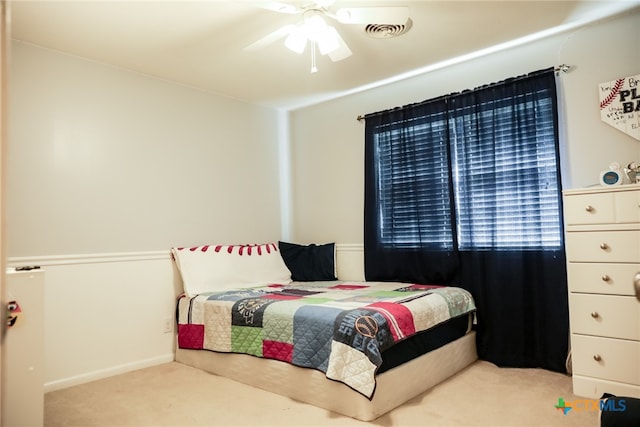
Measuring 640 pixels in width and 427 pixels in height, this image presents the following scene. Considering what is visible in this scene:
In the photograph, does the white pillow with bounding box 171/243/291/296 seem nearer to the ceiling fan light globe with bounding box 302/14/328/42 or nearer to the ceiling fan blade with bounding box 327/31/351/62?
the ceiling fan blade with bounding box 327/31/351/62

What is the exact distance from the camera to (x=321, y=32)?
2219 millimetres

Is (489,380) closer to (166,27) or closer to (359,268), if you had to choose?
(359,268)

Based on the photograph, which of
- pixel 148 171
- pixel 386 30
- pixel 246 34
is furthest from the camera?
pixel 148 171

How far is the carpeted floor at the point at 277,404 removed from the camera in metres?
2.13

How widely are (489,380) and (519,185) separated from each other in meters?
1.29

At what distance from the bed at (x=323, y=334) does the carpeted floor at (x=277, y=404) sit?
93 mm

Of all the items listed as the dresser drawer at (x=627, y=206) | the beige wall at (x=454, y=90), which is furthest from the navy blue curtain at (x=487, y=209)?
the dresser drawer at (x=627, y=206)

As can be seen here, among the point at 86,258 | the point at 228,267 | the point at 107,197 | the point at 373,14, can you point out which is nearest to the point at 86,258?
the point at 86,258

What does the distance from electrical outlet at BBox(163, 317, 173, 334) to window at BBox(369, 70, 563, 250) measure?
1.81 meters

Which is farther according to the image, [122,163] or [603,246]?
[122,163]

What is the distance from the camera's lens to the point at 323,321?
7.57ft

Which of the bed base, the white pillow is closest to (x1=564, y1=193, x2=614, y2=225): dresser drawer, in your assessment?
the bed base

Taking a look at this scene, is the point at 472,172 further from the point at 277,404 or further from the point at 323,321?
the point at 277,404

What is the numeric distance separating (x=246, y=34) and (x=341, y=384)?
215 cm
